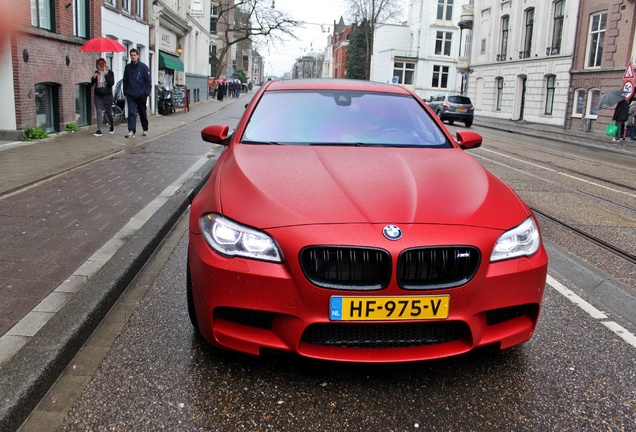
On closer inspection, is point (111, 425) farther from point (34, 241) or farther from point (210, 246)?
→ point (34, 241)

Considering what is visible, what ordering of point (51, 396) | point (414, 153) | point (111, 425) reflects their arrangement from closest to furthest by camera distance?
point (111, 425), point (51, 396), point (414, 153)

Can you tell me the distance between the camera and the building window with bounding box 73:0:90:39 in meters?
14.4

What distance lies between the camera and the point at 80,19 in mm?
14797

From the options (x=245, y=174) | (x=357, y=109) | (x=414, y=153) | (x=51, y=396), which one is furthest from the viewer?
(x=357, y=109)

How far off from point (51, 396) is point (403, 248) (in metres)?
1.84

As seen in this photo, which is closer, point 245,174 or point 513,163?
point 245,174

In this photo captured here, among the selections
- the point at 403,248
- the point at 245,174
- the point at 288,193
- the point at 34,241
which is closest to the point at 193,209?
the point at 245,174

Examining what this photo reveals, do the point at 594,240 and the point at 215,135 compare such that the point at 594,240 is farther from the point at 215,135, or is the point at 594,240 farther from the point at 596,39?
the point at 596,39

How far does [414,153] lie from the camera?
381 cm

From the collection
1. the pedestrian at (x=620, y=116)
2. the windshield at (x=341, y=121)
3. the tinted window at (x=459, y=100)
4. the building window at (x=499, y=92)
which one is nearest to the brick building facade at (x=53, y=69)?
the windshield at (x=341, y=121)

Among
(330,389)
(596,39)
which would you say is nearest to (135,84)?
(330,389)

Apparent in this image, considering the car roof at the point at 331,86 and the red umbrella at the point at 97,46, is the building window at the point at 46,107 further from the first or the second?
the car roof at the point at 331,86

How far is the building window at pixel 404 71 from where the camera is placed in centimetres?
6469

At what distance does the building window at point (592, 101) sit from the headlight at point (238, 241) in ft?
93.0
